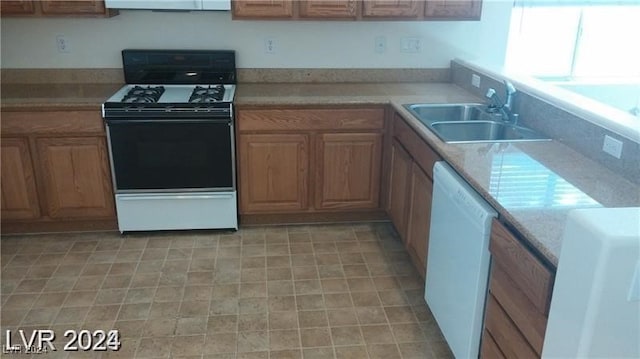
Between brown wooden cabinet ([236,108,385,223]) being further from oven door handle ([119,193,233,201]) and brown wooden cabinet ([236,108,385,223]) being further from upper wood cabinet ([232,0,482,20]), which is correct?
upper wood cabinet ([232,0,482,20])

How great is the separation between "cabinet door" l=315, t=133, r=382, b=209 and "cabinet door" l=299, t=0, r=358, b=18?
758 millimetres

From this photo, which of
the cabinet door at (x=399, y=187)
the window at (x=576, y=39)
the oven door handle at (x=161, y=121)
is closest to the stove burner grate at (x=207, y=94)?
the oven door handle at (x=161, y=121)

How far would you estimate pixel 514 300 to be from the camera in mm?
1583

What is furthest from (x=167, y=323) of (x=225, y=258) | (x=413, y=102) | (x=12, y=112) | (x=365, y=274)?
(x=413, y=102)

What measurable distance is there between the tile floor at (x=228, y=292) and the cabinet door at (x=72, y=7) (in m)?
1.39

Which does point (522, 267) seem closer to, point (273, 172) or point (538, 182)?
point (538, 182)

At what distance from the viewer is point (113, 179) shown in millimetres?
3117

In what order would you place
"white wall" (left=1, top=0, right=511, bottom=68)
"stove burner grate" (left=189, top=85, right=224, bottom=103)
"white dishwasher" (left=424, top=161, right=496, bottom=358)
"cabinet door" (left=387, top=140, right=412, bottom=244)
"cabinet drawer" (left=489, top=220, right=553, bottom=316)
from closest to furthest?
"cabinet drawer" (left=489, top=220, right=553, bottom=316), "white dishwasher" (left=424, top=161, right=496, bottom=358), "cabinet door" (left=387, top=140, right=412, bottom=244), "stove burner grate" (left=189, top=85, right=224, bottom=103), "white wall" (left=1, top=0, right=511, bottom=68)

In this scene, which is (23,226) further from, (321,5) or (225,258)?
(321,5)

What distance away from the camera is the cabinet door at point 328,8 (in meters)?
3.17

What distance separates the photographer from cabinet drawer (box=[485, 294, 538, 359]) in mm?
1540

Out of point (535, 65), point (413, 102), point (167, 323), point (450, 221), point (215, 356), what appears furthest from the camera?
point (535, 65)

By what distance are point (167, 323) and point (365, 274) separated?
109cm

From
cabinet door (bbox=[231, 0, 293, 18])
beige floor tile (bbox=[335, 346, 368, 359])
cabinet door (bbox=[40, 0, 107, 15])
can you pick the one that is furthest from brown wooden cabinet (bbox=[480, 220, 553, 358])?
cabinet door (bbox=[40, 0, 107, 15])
